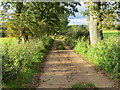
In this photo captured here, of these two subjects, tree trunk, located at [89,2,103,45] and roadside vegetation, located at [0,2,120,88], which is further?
tree trunk, located at [89,2,103,45]

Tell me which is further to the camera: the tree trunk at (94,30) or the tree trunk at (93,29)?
the tree trunk at (93,29)

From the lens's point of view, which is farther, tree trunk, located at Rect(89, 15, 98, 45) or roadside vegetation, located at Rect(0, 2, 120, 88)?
tree trunk, located at Rect(89, 15, 98, 45)

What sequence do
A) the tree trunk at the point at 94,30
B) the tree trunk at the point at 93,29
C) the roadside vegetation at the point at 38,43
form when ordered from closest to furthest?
the roadside vegetation at the point at 38,43
the tree trunk at the point at 94,30
the tree trunk at the point at 93,29

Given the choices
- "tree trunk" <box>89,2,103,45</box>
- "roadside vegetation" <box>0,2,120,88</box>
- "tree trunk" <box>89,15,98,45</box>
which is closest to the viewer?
"roadside vegetation" <box>0,2,120,88</box>

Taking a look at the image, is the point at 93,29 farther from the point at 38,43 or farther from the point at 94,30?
the point at 38,43

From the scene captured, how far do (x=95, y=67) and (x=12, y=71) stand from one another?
4.80m

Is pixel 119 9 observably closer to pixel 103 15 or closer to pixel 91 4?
pixel 103 15

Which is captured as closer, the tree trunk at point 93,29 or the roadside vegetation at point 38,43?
the roadside vegetation at point 38,43

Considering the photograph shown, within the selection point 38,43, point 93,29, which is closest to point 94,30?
point 93,29

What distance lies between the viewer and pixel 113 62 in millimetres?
7188

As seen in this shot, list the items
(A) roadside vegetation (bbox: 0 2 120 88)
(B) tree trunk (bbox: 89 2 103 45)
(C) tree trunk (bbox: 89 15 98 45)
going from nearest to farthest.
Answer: (A) roadside vegetation (bbox: 0 2 120 88) < (B) tree trunk (bbox: 89 2 103 45) < (C) tree trunk (bbox: 89 15 98 45)

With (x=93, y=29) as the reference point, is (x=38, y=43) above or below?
below

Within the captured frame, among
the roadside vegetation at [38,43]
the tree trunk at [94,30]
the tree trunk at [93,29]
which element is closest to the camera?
the roadside vegetation at [38,43]

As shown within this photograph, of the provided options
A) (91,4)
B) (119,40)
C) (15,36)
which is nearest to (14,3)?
(15,36)
